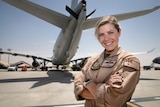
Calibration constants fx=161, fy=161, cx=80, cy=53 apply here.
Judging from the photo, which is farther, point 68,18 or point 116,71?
point 68,18

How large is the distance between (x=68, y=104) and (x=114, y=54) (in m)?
5.16

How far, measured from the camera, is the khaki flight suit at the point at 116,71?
1.71 metres

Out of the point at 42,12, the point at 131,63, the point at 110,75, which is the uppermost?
the point at 42,12

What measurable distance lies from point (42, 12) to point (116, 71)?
16.4m

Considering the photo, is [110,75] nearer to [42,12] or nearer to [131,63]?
[131,63]

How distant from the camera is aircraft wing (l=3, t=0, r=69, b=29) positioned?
15512mm

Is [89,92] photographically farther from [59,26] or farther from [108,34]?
[59,26]

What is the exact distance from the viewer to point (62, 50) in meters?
21.9

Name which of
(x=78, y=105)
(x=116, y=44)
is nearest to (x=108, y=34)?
(x=116, y=44)

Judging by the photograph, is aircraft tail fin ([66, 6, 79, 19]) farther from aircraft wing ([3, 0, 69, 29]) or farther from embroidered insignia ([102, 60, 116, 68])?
embroidered insignia ([102, 60, 116, 68])

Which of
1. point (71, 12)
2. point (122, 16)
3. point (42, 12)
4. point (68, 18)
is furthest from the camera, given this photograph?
point (122, 16)

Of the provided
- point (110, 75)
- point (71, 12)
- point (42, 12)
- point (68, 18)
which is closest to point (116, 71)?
point (110, 75)

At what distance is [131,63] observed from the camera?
5.91 ft

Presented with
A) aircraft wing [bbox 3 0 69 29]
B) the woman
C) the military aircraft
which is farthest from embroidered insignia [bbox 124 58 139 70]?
aircraft wing [bbox 3 0 69 29]
